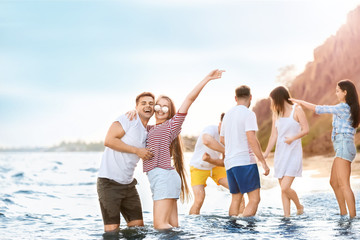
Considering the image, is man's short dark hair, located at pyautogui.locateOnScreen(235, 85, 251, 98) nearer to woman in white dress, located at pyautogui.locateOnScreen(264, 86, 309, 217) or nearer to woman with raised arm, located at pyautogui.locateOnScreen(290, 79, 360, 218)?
woman in white dress, located at pyautogui.locateOnScreen(264, 86, 309, 217)

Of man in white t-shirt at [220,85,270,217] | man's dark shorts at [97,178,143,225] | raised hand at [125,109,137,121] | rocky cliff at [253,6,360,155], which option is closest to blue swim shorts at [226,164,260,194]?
man in white t-shirt at [220,85,270,217]

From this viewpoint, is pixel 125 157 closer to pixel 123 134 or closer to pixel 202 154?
pixel 123 134

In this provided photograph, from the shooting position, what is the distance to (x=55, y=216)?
10047 mm

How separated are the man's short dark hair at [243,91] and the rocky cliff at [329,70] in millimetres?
30228

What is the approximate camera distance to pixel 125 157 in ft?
19.5

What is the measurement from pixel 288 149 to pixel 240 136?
2.99 ft

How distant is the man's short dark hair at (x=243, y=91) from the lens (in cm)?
726

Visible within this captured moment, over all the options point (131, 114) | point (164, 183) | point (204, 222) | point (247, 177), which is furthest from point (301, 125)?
point (131, 114)

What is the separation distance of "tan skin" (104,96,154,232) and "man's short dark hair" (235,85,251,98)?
5.85ft

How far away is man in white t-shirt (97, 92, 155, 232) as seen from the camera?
5.80 meters

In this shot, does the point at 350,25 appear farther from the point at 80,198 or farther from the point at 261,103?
the point at 80,198

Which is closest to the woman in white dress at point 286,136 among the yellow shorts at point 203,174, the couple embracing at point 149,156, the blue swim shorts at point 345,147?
the blue swim shorts at point 345,147

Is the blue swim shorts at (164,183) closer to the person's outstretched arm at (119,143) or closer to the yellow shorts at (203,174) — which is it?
the person's outstretched arm at (119,143)

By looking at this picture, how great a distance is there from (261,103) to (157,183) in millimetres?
50896
